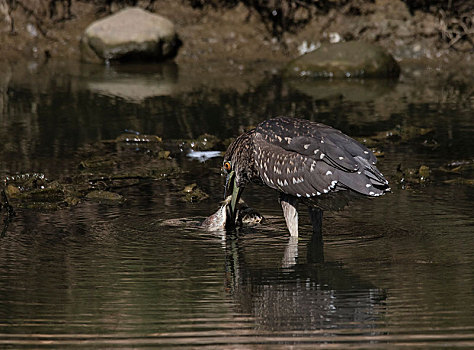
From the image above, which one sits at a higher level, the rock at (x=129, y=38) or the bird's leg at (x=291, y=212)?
the bird's leg at (x=291, y=212)

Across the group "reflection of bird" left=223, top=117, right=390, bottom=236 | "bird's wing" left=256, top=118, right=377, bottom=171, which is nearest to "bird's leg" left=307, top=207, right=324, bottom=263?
"reflection of bird" left=223, top=117, right=390, bottom=236

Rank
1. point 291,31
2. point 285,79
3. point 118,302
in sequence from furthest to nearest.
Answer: point 291,31 < point 285,79 < point 118,302

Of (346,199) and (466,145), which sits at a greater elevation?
(346,199)

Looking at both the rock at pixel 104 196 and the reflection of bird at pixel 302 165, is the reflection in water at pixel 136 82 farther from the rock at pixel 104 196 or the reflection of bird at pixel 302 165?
the reflection of bird at pixel 302 165

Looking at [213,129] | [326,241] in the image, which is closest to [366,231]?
[326,241]

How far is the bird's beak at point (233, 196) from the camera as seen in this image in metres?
9.35

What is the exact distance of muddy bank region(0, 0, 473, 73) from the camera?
23828 millimetres

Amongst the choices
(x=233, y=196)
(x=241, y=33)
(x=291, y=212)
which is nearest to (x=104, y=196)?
(x=233, y=196)

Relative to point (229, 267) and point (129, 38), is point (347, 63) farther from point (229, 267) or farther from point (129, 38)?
point (229, 267)

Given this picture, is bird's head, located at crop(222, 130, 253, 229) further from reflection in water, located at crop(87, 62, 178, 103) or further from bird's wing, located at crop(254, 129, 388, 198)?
reflection in water, located at crop(87, 62, 178, 103)

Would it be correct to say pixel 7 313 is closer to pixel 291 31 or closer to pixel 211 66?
pixel 211 66

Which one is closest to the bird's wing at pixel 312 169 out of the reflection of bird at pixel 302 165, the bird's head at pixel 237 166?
the reflection of bird at pixel 302 165

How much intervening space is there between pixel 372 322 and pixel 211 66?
17016mm

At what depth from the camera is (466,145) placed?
13.4 metres
